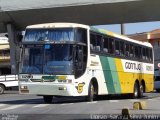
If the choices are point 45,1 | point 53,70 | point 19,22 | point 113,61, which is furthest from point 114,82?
point 19,22

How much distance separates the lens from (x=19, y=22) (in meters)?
51.7

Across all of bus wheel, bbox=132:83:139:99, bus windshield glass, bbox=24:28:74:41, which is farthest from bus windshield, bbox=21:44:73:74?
bus wheel, bbox=132:83:139:99

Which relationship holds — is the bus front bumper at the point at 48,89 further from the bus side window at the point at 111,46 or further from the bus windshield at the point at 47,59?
the bus side window at the point at 111,46

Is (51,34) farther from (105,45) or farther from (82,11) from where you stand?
(82,11)

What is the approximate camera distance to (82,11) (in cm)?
4641

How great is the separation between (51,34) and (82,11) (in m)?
24.7

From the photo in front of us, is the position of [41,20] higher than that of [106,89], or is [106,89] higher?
[41,20]

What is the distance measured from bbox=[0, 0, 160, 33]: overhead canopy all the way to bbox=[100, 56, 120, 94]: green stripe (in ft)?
59.9

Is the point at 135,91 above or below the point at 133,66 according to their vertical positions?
below

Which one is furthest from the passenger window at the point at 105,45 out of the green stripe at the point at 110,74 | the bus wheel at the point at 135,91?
the bus wheel at the point at 135,91

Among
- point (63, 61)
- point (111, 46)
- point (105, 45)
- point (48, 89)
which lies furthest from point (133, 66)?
point (48, 89)

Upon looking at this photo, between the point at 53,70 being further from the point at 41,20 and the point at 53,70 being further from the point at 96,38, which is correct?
the point at 41,20

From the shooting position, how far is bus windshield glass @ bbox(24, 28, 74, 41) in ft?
71.3

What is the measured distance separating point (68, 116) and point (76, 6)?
2983 cm
